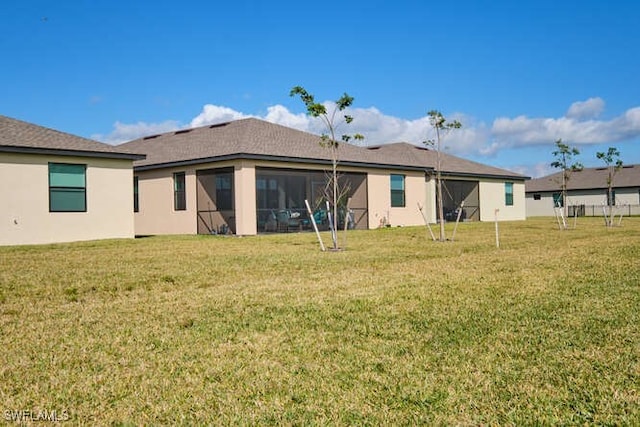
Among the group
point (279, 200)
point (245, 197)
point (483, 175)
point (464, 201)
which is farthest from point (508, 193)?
point (245, 197)

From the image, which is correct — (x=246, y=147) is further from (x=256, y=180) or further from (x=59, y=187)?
(x=59, y=187)

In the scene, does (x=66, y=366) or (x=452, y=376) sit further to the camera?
(x=66, y=366)

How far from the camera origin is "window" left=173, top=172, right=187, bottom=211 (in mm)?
22734

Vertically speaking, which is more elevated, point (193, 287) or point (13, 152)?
point (13, 152)

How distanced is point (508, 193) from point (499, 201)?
4.92 ft

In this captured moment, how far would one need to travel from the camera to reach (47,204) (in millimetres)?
17125

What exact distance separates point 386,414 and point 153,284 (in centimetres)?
558

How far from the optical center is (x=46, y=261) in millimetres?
11273

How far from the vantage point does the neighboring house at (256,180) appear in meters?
21.1

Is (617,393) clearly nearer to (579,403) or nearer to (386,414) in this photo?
(579,403)

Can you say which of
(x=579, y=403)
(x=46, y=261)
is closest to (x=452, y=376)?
(x=579, y=403)

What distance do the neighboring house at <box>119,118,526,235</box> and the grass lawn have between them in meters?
10.2

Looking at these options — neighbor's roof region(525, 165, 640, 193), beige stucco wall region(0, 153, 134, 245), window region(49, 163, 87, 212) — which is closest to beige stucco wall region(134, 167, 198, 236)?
beige stucco wall region(0, 153, 134, 245)

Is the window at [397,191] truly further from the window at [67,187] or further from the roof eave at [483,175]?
the window at [67,187]
